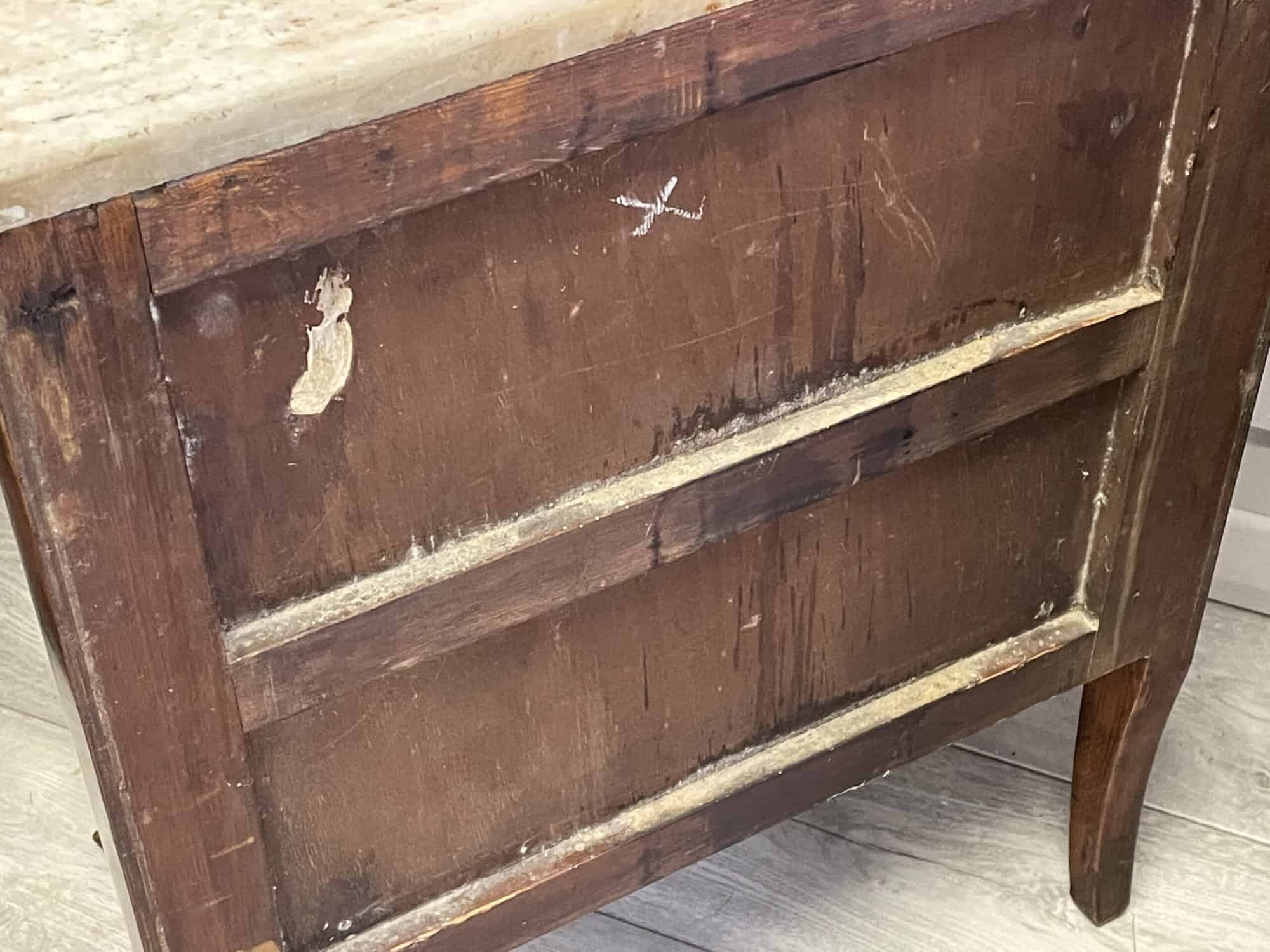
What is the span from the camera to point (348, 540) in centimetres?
68

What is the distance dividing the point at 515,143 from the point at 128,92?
141 mm

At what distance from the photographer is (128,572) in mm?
607

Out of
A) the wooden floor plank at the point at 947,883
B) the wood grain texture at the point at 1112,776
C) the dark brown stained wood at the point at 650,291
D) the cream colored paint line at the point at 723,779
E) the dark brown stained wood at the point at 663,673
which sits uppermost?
the dark brown stained wood at the point at 650,291

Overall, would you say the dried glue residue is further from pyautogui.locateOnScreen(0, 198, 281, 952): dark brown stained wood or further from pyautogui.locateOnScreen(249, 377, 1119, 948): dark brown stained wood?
pyautogui.locateOnScreen(249, 377, 1119, 948): dark brown stained wood

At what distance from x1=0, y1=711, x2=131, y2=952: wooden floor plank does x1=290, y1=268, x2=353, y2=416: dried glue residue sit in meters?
0.72

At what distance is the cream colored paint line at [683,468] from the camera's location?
2.24 ft

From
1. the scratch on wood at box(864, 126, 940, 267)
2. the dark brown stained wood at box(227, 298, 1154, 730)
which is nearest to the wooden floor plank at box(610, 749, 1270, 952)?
the dark brown stained wood at box(227, 298, 1154, 730)

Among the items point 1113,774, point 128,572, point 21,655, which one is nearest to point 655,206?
point 128,572

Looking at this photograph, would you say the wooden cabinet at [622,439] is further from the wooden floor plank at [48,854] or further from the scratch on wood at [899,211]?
the wooden floor plank at [48,854]

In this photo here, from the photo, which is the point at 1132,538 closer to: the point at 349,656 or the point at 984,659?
the point at 984,659

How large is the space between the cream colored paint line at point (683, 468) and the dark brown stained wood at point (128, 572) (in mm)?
40

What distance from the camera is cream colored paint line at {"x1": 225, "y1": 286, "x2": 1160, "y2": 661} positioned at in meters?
0.68

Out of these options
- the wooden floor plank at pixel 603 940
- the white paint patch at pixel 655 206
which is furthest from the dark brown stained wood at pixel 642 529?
the wooden floor plank at pixel 603 940

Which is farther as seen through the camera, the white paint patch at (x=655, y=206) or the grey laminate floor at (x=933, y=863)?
the grey laminate floor at (x=933, y=863)
